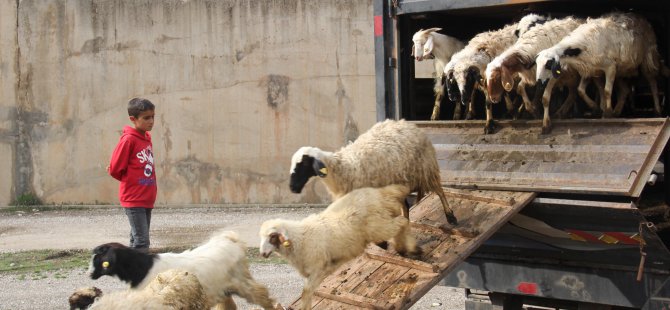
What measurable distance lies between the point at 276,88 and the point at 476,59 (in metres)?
7.72

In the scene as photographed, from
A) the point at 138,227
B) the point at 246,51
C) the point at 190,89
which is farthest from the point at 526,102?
the point at 190,89

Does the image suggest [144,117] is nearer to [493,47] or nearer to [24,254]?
[493,47]

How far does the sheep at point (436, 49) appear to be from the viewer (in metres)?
6.84

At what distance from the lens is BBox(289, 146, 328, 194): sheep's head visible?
5.19m

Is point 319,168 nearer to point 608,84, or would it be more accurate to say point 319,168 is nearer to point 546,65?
point 546,65

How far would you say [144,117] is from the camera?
6.11m

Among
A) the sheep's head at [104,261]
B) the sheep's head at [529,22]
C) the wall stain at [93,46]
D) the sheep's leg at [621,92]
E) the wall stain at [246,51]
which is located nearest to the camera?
the sheep's head at [104,261]

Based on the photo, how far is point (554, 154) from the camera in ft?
18.7

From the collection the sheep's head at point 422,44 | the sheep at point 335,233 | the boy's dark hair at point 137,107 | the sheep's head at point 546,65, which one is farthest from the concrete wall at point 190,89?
the sheep at point 335,233

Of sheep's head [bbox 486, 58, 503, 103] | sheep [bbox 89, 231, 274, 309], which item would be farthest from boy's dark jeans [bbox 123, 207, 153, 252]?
sheep's head [bbox 486, 58, 503, 103]

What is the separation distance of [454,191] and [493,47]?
5.14ft

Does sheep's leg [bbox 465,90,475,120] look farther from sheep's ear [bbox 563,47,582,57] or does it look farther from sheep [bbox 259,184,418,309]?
sheep [bbox 259,184,418,309]

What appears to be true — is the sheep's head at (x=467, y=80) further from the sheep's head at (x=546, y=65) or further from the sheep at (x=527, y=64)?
the sheep's head at (x=546, y=65)

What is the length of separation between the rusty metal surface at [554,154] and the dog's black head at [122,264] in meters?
2.38
